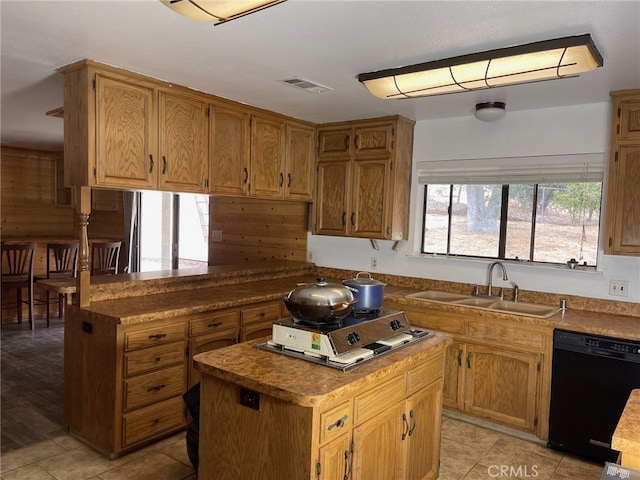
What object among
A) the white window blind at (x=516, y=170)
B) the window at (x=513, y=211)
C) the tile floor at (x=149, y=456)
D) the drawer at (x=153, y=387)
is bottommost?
the tile floor at (x=149, y=456)

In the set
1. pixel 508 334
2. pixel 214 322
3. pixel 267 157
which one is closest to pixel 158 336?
pixel 214 322

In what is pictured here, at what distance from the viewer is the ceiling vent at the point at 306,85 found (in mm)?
3010

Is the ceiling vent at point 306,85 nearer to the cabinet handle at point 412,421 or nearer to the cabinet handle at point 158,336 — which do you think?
the cabinet handle at point 158,336

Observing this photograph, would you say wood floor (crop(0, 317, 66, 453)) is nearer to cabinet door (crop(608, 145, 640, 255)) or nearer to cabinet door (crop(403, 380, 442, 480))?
cabinet door (crop(403, 380, 442, 480))

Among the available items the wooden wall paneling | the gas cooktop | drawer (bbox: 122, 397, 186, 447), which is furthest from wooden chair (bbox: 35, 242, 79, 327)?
the gas cooktop

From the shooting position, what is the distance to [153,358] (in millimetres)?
2910

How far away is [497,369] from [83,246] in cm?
283

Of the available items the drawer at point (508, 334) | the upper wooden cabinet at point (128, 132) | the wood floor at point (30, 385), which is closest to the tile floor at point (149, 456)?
the wood floor at point (30, 385)

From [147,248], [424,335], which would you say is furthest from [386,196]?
[147,248]

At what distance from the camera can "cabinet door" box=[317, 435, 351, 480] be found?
1706 millimetres

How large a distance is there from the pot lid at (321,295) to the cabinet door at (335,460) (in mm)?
516

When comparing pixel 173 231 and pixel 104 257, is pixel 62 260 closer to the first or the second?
pixel 104 257

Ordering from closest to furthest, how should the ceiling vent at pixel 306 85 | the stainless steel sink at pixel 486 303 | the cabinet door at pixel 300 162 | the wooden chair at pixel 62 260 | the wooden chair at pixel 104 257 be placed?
1. the ceiling vent at pixel 306 85
2. the stainless steel sink at pixel 486 303
3. the cabinet door at pixel 300 162
4. the wooden chair at pixel 62 260
5. the wooden chair at pixel 104 257

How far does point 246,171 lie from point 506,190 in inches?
82.1
